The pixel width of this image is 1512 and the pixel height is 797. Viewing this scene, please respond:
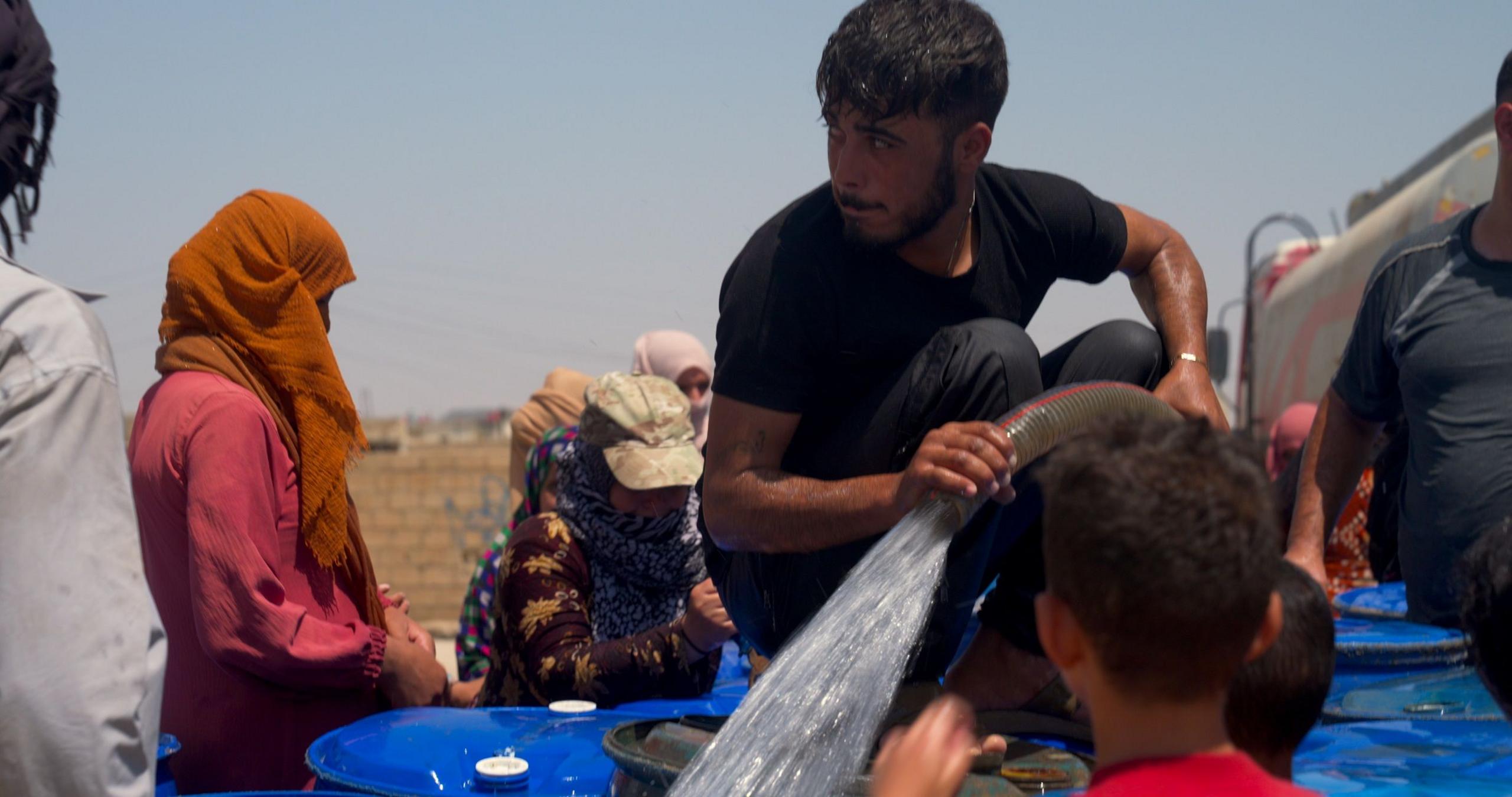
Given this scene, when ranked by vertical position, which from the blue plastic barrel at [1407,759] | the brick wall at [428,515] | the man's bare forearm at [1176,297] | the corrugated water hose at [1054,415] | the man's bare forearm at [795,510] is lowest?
the brick wall at [428,515]

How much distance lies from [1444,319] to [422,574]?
1577cm

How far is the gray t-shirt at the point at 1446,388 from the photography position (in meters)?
2.93

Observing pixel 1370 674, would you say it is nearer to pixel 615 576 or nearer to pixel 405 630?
pixel 615 576

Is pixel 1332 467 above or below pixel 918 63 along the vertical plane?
below

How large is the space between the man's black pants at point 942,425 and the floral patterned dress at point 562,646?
84cm

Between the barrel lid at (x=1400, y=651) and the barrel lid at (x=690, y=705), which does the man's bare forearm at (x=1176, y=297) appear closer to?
the barrel lid at (x=1400, y=651)

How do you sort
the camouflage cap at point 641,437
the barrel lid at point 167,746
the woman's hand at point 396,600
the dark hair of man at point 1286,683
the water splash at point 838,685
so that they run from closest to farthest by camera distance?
the dark hair of man at point 1286,683, the water splash at point 838,685, the barrel lid at point 167,746, the woman's hand at point 396,600, the camouflage cap at point 641,437

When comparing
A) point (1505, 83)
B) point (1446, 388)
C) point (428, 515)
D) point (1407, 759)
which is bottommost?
point (428, 515)

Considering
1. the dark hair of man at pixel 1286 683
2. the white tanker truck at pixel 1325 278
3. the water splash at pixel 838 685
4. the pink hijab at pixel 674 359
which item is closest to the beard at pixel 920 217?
the water splash at pixel 838 685

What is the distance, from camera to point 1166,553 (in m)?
1.12

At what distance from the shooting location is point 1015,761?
2.00 metres

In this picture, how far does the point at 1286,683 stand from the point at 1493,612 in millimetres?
332

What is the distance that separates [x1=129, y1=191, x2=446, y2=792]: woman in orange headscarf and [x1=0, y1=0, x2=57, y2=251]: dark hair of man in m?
1.03

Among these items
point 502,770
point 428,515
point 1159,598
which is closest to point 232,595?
point 502,770
